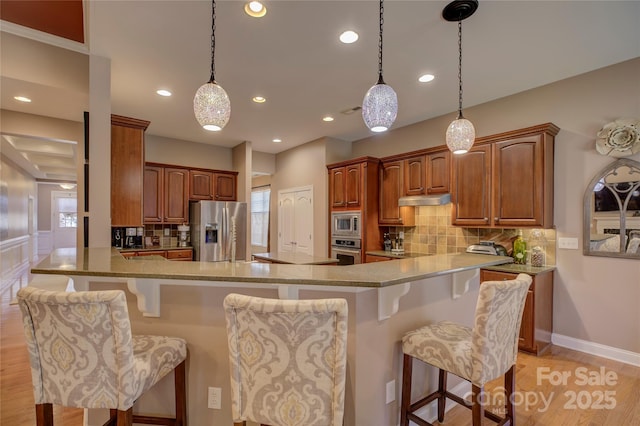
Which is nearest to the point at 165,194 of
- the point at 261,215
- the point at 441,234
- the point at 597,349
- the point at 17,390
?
the point at 261,215

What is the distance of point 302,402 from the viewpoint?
1231mm

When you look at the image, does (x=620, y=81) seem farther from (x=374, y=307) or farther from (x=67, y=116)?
(x=67, y=116)

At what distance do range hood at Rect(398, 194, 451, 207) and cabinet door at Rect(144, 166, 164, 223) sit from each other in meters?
4.03

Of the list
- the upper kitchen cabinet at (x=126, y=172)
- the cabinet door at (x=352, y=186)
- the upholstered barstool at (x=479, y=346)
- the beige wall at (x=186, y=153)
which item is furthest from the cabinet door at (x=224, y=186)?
the upholstered barstool at (x=479, y=346)

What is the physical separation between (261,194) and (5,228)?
5.11 m

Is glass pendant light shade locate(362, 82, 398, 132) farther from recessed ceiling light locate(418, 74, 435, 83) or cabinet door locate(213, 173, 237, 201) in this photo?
cabinet door locate(213, 173, 237, 201)

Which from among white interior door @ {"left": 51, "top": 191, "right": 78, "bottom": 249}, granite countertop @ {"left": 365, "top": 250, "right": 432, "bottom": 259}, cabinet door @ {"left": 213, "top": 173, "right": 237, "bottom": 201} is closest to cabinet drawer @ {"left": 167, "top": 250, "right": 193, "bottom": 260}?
cabinet door @ {"left": 213, "top": 173, "right": 237, "bottom": 201}

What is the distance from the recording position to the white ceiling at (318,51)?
2.20 m

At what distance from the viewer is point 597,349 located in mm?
3045

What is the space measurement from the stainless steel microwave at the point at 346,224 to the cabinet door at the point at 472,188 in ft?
4.70

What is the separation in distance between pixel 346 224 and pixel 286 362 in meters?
3.86

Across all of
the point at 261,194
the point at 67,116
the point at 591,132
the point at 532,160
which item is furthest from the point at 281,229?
the point at 591,132

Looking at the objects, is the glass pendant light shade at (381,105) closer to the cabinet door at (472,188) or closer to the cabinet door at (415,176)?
the cabinet door at (472,188)

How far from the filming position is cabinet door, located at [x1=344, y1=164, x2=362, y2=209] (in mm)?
4816
